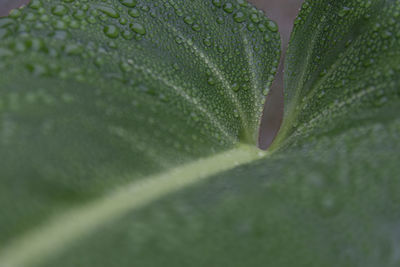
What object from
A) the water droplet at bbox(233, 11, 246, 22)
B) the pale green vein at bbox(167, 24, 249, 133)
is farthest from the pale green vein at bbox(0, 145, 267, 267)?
the water droplet at bbox(233, 11, 246, 22)

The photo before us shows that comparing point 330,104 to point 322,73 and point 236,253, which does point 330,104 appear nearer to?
point 322,73

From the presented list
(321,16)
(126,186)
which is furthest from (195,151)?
(321,16)

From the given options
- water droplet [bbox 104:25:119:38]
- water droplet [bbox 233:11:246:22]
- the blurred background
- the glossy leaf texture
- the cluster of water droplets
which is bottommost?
the blurred background

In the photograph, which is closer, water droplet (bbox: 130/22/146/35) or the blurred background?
water droplet (bbox: 130/22/146/35)

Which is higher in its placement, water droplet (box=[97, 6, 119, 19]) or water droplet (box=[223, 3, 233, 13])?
water droplet (box=[223, 3, 233, 13])

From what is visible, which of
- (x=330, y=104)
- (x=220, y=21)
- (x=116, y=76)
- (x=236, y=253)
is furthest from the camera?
(x=220, y=21)

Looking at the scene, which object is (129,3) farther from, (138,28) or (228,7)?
(228,7)

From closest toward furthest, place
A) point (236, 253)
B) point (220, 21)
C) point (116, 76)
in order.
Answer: point (236, 253)
point (116, 76)
point (220, 21)

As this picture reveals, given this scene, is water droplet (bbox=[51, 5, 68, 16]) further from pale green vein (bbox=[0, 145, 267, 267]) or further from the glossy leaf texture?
pale green vein (bbox=[0, 145, 267, 267])

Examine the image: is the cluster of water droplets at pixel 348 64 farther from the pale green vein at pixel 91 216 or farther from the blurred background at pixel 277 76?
the blurred background at pixel 277 76
